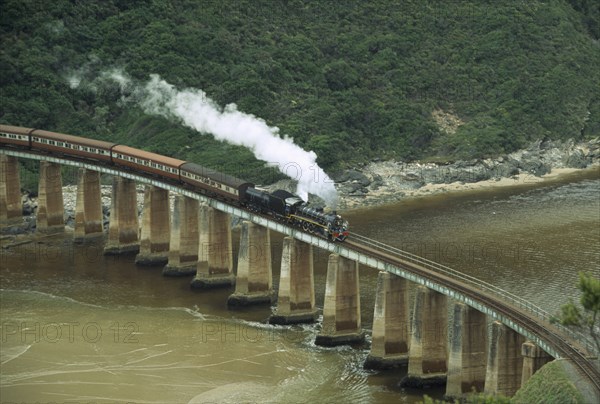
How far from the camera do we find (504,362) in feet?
231

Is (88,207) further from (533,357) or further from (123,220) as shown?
(533,357)

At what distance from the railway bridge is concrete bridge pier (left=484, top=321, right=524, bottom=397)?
0.06 m

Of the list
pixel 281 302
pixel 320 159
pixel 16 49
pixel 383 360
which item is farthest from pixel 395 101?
pixel 383 360

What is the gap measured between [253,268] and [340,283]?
1112 cm

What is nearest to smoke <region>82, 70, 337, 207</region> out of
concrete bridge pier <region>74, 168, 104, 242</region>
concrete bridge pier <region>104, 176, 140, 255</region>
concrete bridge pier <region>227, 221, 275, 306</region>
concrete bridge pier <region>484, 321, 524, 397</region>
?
concrete bridge pier <region>227, 221, 275, 306</region>

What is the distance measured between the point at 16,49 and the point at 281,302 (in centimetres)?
7063

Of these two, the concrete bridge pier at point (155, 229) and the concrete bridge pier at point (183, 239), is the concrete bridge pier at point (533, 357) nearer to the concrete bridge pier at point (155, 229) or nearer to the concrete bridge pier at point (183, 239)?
the concrete bridge pier at point (183, 239)

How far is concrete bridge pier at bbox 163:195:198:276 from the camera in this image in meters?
102

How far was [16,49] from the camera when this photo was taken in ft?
484

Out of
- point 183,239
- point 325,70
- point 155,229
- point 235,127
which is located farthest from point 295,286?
point 325,70

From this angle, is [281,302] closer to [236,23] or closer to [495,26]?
[236,23]

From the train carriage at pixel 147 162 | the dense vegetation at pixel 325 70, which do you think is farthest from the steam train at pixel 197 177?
the dense vegetation at pixel 325 70

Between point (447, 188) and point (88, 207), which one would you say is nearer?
point (88, 207)

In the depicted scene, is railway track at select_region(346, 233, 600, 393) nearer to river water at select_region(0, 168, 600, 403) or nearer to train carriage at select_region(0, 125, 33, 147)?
river water at select_region(0, 168, 600, 403)
